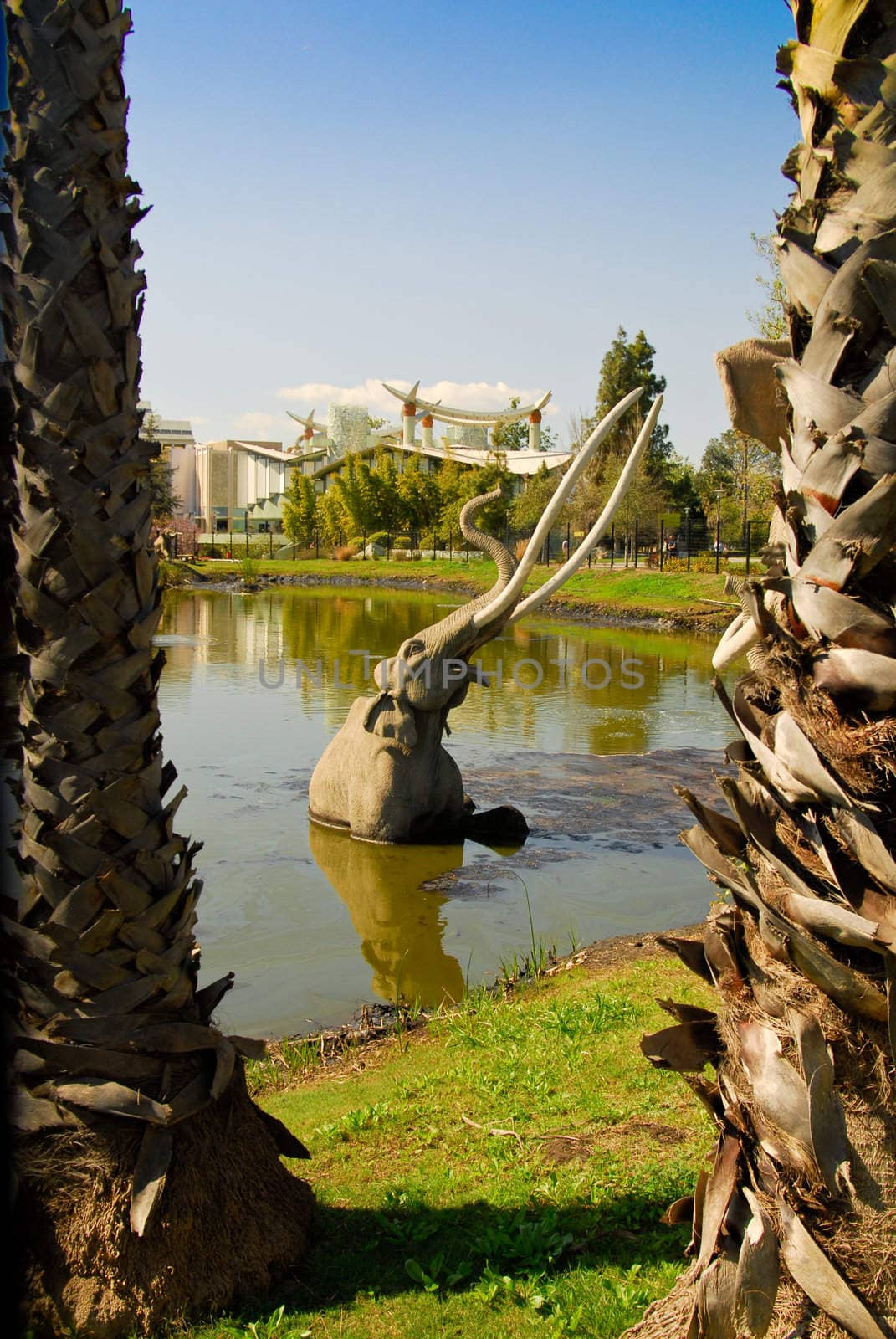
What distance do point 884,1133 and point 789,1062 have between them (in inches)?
7.7

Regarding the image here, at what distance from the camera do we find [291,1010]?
664cm

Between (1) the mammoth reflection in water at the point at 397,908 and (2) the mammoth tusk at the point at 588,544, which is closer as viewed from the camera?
(1) the mammoth reflection in water at the point at 397,908

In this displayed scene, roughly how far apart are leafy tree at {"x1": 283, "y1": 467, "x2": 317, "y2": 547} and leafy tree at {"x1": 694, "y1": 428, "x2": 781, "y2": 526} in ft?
73.4

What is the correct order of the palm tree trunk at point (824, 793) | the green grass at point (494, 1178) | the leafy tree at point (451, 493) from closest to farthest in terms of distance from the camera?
the palm tree trunk at point (824, 793) → the green grass at point (494, 1178) → the leafy tree at point (451, 493)

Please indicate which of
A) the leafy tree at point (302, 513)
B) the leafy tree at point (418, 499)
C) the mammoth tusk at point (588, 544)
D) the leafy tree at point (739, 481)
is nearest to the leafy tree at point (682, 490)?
the leafy tree at point (739, 481)

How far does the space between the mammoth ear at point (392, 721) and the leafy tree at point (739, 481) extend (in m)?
20.0

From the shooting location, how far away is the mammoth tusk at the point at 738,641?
2.32 meters

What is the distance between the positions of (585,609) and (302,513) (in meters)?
36.1

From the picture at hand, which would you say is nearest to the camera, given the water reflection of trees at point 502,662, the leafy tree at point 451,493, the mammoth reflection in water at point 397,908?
the mammoth reflection in water at point 397,908

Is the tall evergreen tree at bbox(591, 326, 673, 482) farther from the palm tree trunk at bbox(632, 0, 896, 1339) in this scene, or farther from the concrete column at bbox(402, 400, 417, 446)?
the palm tree trunk at bbox(632, 0, 896, 1339)

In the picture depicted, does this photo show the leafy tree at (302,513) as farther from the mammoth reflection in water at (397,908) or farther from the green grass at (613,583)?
the mammoth reflection in water at (397,908)

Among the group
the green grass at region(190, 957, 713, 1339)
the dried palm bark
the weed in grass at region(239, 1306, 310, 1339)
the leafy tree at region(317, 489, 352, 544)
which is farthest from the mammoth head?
the leafy tree at region(317, 489, 352, 544)

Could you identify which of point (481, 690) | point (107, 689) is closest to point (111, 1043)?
point (107, 689)

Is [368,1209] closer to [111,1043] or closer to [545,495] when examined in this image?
[111,1043]
